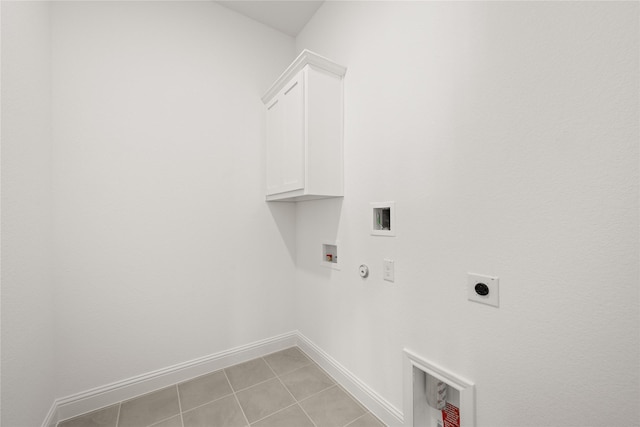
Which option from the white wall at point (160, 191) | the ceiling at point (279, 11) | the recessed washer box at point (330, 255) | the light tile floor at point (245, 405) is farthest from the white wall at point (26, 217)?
the recessed washer box at point (330, 255)

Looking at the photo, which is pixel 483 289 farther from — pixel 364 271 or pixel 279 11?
pixel 279 11

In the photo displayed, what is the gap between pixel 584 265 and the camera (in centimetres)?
78

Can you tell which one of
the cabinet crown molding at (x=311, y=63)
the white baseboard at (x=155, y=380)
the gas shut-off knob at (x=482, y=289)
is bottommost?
the white baseboard at (x=155, y=380)

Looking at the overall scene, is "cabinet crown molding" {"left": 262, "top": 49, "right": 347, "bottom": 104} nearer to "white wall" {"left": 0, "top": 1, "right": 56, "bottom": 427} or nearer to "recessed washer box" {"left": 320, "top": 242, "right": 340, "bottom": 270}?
"recessed washer box" {"left": 320, "top": 242, "right": 340, "bottom": 270}

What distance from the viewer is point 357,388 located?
5.42 ft

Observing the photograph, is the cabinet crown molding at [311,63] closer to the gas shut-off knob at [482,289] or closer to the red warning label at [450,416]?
the gas shut-off knob at [482,289]

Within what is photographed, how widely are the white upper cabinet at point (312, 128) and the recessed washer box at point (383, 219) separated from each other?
335mm

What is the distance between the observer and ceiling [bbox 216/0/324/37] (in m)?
2.03

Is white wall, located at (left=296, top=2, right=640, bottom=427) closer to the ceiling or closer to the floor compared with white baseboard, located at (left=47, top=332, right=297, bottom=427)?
closer to the ceiling

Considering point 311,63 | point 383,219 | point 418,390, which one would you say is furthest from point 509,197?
point 311,63

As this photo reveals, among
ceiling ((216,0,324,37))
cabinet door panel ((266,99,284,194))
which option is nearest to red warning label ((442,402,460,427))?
cabinet door panel ((266,99,284,194))

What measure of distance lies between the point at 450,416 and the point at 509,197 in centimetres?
111

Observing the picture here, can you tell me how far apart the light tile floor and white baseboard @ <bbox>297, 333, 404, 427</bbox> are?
42 mm

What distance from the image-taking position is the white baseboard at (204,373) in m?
1.49
